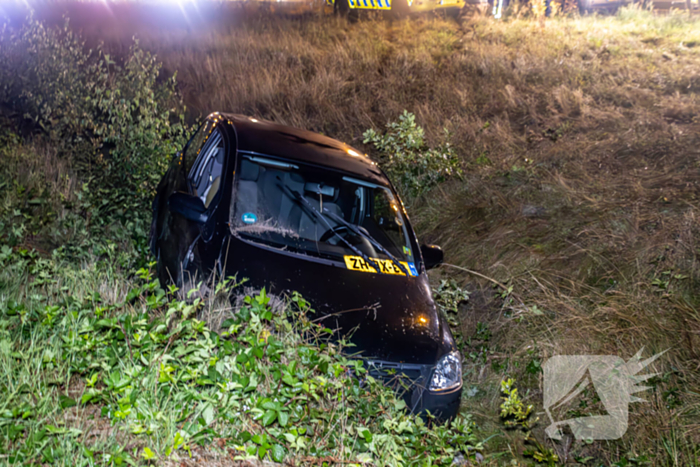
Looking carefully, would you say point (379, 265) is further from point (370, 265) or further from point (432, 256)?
point (432, 256)

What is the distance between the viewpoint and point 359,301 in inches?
124

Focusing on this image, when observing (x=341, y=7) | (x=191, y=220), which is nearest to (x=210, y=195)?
(x=191, y=220)

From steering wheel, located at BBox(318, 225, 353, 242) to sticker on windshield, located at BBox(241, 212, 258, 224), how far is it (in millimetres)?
500

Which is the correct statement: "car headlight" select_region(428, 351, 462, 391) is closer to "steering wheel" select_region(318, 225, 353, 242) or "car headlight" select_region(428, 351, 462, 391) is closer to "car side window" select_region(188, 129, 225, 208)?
"steering wheel" select_region(318, 225, 353, 242)

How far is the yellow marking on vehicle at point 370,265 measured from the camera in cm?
347

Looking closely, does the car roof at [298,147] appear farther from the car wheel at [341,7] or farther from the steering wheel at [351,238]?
the car wheel at [341,7]

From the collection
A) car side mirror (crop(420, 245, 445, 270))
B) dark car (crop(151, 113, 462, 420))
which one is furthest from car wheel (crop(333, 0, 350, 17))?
car side mirror (crop(420, 245, 445, 270))

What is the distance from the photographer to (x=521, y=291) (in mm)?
4551

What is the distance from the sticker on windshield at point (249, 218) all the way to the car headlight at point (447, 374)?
1643 mm

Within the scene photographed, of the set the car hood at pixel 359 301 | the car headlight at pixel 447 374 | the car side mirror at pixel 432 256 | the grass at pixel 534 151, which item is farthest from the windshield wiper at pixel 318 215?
the grass at pixel 534 151

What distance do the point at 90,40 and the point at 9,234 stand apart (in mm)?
9065

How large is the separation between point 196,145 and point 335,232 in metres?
2.14

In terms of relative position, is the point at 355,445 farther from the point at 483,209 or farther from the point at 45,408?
the point at 483,209

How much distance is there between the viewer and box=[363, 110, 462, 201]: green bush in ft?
22.1
